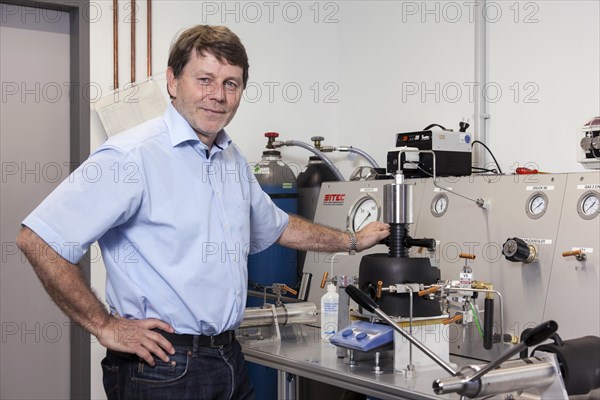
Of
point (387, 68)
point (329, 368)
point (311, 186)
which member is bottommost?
point (329, 368)

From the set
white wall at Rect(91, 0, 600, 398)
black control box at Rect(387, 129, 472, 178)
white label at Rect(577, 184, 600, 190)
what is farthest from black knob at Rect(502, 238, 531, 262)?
white wall at Rect(91, 0, 600, 398)

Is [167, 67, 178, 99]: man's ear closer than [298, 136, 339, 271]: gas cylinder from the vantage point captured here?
Yes

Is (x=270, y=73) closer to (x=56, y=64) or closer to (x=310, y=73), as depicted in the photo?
(x=310, y=73)

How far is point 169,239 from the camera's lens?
1.77 metres

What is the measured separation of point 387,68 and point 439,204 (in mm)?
1279

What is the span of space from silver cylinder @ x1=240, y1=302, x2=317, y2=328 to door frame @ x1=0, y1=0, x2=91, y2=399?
107 cm

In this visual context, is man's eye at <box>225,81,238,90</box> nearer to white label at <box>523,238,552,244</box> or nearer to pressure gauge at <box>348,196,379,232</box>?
white label at <box>523,238,552,244</box>

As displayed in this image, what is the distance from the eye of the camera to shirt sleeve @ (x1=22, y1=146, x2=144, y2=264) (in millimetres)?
1636

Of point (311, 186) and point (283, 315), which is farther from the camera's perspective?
point (311, 186)

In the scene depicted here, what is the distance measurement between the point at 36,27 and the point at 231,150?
1.71 m

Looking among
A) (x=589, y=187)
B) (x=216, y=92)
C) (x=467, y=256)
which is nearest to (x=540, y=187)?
(x=589, y=187)

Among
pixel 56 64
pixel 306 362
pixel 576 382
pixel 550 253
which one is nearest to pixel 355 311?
pixel 306 362

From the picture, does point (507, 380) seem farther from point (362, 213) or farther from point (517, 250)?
point (362, 213)

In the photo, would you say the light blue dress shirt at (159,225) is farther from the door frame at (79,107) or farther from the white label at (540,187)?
the door frame at (79,107)
